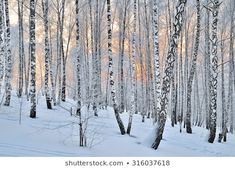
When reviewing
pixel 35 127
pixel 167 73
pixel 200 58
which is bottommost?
pixel 35 127

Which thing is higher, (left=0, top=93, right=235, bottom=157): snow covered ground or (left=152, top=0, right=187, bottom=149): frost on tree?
(left=152, top=0, right=187, bottom=149): frost on tree

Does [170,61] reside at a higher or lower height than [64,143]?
higher

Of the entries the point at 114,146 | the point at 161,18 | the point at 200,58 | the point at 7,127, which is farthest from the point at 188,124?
the point at 200,58

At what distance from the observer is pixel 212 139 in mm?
15289

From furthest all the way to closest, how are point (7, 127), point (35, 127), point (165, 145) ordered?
point (165, 145), point (35, 127), point (7, 127)

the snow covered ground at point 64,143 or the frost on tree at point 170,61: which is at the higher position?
the frost on tree at point 170,61

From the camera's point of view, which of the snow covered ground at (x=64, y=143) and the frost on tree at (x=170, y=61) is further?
the frost on tree at (x=170, y=61)

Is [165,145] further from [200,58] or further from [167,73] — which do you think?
[200,58]

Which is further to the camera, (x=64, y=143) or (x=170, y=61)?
(x=170, y=61)

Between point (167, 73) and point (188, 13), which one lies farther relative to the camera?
→ point (188, 13)

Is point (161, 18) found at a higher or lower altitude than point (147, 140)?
higher

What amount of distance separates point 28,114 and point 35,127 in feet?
8.38

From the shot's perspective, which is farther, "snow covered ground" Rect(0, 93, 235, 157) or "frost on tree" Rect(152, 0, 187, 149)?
"frost on tree" Rect(152, 0, 187, 149)
